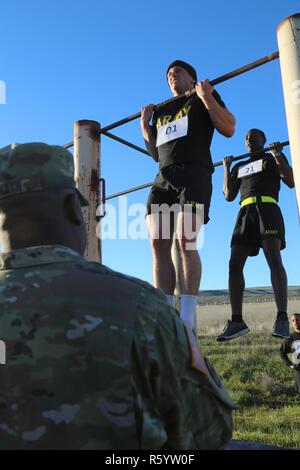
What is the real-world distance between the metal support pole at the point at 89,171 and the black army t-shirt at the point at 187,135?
82 centimetres

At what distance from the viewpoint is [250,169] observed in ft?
13.2

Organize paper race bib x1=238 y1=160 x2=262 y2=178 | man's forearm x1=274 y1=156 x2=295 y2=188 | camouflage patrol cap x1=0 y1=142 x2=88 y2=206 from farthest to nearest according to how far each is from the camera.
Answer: paper race bib x1=238 y1=160 x2=262 y2=178
man's forearm x1=274 y1=156 x2=295 y2=188
camouflage patrol cap x1=0 y1=142 x2=88 y2=206

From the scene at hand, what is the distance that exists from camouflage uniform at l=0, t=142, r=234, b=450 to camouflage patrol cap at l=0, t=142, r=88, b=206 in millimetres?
211


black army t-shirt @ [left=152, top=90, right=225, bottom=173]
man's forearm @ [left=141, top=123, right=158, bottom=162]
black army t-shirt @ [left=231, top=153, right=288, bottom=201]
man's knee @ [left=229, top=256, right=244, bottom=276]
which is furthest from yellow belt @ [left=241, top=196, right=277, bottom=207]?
man's forearm @ [left=141, top=123, right=158, bottom=162]

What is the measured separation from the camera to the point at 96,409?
4.07 ft

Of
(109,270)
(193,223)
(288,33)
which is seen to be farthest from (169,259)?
Answer: (109,270)

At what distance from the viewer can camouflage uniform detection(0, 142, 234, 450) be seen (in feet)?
4.08

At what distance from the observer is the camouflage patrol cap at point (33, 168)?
1.51 metres

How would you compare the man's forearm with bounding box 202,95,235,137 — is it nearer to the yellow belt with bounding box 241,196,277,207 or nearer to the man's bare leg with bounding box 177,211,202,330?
the man's bare leg with bounding box 177,211,202,330

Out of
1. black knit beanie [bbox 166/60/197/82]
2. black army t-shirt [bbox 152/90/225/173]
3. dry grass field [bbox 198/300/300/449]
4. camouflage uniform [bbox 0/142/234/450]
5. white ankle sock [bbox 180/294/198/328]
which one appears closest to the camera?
camouflage uniform [bbox 0/142/234/450]

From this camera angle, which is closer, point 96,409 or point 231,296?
point 96,409

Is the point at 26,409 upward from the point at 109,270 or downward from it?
downward

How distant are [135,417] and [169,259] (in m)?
2.05
